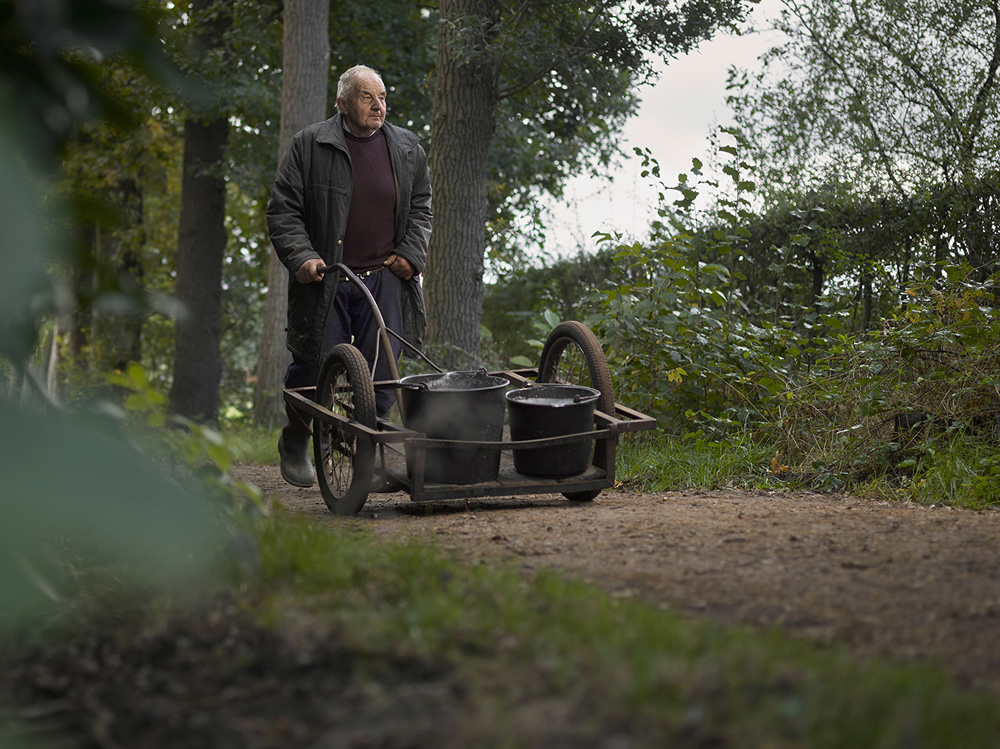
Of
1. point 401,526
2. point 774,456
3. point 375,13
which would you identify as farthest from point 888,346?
point 375,13

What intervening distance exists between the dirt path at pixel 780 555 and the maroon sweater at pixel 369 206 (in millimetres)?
1391

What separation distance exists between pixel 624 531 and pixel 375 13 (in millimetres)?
9993

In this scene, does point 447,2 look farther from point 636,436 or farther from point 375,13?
point 375,13

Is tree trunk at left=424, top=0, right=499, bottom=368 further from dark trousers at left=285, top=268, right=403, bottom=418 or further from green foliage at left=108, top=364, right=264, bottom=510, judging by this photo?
green foliage at left=108, top=364, right=264, bottom=510

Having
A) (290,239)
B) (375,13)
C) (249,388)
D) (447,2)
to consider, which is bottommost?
(249,388)

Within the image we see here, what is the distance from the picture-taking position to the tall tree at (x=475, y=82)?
7.58m

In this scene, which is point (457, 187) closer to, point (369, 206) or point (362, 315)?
point (369, 206)

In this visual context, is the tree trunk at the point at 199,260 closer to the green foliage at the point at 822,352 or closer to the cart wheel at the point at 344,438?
the green foliage at the point at 822,352

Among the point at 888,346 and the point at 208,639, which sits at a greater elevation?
the point at 888,346

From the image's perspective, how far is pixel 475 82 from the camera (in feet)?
25.2

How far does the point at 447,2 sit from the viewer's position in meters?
7.83

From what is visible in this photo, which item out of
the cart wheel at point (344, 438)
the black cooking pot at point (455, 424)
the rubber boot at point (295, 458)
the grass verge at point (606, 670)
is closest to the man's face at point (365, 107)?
the cart wheel at point (344, 438)

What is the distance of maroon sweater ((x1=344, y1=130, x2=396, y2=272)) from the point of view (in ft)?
17.4

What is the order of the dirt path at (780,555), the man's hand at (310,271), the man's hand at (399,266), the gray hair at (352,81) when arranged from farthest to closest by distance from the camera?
the man's hand at (399,266), the gray hair at (352,81), the man's hand at (310,271), the dirt path at (780,555)
